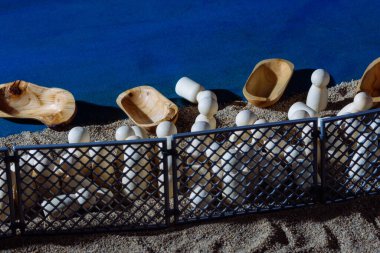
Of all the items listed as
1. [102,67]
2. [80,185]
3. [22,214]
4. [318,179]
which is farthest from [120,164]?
[102,67]

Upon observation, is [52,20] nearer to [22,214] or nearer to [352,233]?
[22,214]

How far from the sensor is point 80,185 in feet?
9.03

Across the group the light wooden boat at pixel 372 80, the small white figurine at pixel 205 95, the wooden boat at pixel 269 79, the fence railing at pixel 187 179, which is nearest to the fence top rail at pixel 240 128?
the fence railing at pixel 187 179

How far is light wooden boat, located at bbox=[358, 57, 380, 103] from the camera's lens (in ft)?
11.5

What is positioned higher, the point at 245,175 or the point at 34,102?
the point at 34,102

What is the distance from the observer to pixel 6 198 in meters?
2.73

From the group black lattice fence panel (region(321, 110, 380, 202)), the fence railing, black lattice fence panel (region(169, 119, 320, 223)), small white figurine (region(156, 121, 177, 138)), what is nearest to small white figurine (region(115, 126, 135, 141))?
small white figurine (region(156, 121, 177, 138))

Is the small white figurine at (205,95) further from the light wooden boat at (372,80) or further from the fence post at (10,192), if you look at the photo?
the fence post at (10,192)

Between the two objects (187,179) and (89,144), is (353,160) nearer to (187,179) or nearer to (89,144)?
(187,179)

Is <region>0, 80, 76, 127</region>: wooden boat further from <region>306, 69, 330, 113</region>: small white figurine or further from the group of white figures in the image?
<region>306, 69, 330, 113</region>: small white figurine

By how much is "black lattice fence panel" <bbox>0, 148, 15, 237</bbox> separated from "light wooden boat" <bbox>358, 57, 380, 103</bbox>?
1.45 m

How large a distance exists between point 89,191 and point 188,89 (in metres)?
0.88

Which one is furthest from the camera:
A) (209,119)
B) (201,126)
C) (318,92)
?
(318,92)

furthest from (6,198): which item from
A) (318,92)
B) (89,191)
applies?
(318,92)
